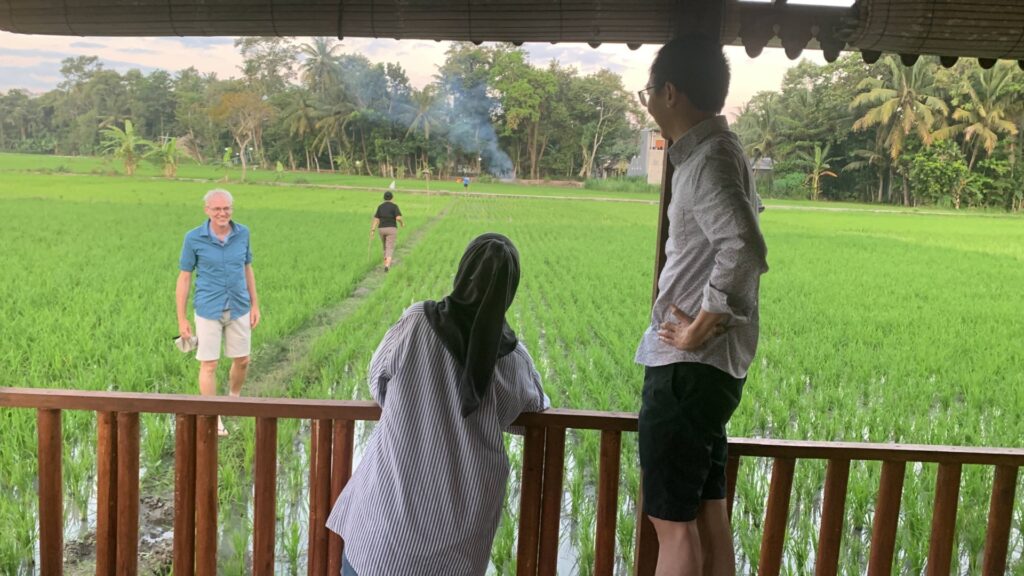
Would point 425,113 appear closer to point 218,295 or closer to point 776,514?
point 218,295

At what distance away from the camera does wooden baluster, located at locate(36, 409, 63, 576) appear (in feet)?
4.50

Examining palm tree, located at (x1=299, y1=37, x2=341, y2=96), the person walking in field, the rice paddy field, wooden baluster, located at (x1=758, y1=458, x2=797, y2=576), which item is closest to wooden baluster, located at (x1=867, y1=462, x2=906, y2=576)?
wooden baluster, located at (x1=758, y1=458, x2=797, y2=576)

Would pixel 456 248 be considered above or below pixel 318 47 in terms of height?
below

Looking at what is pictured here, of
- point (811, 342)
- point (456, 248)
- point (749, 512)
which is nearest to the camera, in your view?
point (749, 512)

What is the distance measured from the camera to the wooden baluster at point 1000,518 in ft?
4.74

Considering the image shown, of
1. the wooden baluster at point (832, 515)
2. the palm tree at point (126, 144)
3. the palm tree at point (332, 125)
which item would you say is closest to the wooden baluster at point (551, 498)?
the wooden baluster at point (832, 515)

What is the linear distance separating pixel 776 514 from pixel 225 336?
169cm

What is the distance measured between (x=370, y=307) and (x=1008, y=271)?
2406 mm

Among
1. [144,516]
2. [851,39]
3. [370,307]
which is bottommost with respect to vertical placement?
[144,516]

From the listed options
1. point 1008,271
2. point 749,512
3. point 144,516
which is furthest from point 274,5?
point 1008,271

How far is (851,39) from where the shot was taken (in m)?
1.24

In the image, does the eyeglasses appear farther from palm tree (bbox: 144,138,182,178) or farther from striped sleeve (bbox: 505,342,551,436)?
palm tree (bbox: 144,138,182,178)

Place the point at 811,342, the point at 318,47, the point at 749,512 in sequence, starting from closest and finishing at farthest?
the point at 318,47 < the point at 749,512 < the point at 811,342

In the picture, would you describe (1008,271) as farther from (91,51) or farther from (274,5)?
(91,51)
